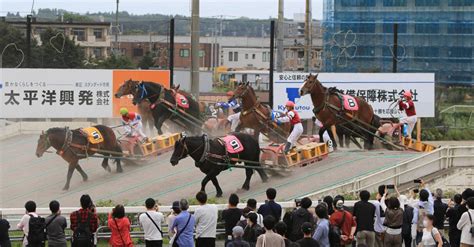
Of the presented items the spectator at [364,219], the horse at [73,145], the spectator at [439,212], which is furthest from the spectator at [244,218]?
the horse at [73,145]

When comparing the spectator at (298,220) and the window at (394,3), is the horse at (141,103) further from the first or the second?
the window at (394,3)

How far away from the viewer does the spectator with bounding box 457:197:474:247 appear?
18.3m

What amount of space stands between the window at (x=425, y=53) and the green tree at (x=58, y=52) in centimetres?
1450

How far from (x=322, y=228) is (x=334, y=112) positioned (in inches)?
574

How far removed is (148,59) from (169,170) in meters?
23.3

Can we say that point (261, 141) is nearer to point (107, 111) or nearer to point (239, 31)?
point (107, 111)

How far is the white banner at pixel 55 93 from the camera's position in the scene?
35.6 m

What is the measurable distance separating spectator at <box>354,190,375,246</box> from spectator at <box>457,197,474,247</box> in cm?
136

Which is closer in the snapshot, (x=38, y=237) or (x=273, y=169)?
(x=38, y=237)

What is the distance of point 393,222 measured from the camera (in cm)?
1847

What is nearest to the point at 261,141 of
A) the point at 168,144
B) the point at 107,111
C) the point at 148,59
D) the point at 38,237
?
the point at 168,144

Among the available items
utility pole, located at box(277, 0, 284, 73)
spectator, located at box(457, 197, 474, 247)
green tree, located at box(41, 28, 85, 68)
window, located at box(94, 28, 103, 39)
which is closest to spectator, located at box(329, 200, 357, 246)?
spectator, located at box(457, 197, 474, 247)

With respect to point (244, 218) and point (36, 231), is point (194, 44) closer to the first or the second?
point (244, 218)

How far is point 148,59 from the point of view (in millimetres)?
53531
